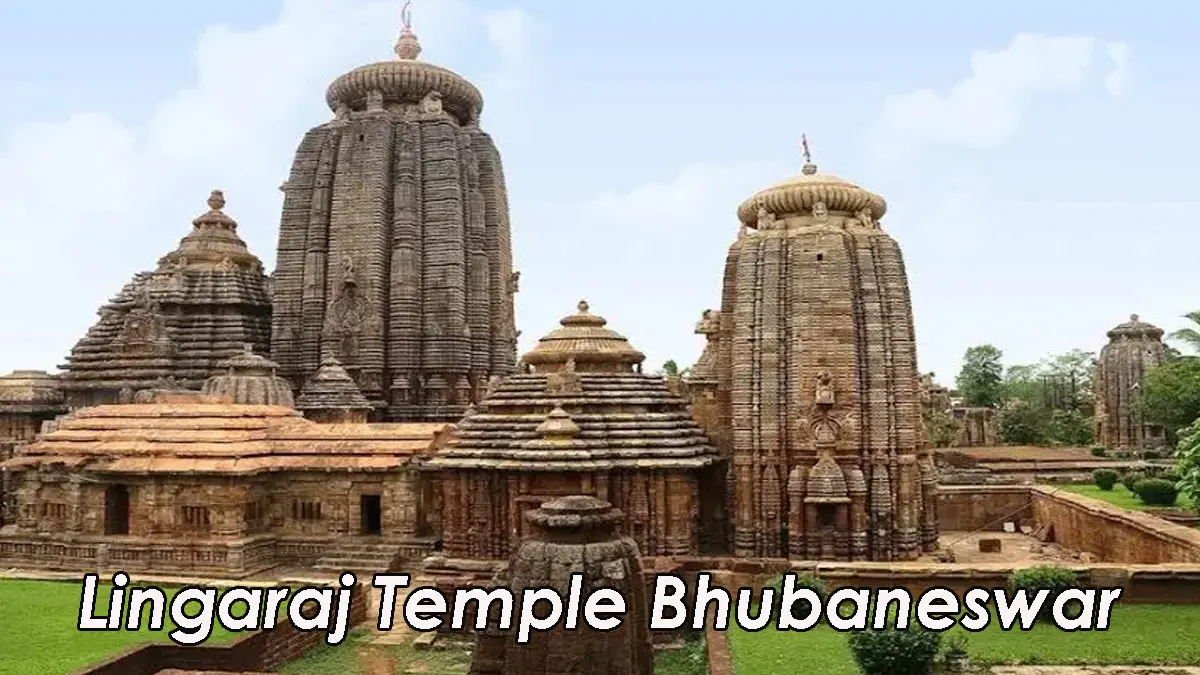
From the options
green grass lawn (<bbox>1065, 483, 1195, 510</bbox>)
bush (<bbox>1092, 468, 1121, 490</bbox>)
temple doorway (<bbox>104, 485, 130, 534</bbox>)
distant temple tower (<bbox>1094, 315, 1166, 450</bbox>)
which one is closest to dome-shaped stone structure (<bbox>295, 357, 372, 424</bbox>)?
temple doorway (<bbox>104, 485, 130, 534</bbox>)

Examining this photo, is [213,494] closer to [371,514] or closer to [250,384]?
[371,514]

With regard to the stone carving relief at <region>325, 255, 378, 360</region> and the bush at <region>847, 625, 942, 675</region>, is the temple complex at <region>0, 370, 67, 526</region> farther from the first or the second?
the bush at <region>847, 625, 942, 675</region>

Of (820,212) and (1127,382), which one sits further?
(1127,382)

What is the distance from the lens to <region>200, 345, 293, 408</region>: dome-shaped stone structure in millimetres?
29094

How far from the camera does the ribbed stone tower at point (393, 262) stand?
107 feet

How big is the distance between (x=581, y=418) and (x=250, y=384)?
12.8 m

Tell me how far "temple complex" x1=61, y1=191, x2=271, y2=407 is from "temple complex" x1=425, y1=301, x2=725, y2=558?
13.9m

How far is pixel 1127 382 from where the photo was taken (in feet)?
165

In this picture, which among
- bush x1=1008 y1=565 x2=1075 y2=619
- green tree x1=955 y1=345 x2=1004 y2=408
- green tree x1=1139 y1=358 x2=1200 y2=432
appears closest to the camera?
bush x1=1008 y1=565 x2=1075 y2=619

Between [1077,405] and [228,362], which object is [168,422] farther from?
[1077,405]

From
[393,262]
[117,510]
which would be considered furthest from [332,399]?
[117,510]

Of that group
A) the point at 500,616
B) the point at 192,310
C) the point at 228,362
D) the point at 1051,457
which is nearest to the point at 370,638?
the point at 500,616

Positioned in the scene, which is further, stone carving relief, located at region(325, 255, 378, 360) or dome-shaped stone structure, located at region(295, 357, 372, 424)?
stone carving relief, located at region(325, 255, 378, 360)

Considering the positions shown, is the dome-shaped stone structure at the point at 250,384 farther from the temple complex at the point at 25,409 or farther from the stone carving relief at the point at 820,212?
the stone carving relief at the point at 820,212
